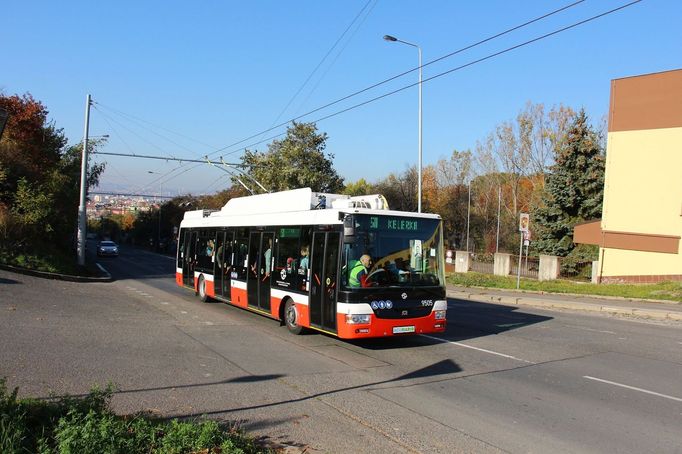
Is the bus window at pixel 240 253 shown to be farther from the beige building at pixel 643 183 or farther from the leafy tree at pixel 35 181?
the beige building at pixel 643 183

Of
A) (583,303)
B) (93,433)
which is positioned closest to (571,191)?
(583,303)

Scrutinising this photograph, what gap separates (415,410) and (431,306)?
13.5 feet

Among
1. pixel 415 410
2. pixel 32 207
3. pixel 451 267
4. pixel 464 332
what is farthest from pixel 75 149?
pixel 415 410

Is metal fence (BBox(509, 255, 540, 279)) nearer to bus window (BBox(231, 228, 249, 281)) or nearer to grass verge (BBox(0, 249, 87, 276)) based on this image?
bus window (BBox(231, 228, 249, 281))

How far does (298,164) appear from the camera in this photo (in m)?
37.7

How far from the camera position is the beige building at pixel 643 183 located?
2572 cm

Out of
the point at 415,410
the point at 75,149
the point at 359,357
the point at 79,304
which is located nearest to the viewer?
the point at 415,410

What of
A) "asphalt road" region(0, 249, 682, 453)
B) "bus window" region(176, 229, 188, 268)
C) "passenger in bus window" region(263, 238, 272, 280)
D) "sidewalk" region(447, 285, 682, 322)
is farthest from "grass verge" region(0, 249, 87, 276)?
"sidewalk" region(447, 285, 682, 322)

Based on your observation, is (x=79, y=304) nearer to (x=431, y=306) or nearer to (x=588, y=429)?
(x=431, y=306)

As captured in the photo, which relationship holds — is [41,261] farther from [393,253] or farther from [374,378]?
[374,378]

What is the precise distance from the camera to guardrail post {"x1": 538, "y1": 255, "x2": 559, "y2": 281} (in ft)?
98.2

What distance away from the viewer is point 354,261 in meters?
9.85

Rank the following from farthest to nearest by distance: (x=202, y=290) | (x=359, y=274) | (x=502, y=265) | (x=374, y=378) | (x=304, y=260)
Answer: (x=502, y=265) → (x=202, y=290) → (x=304, y=260) → (x=359, y=274) → (x=374, y=378)

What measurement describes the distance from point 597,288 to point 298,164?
20.9 m
